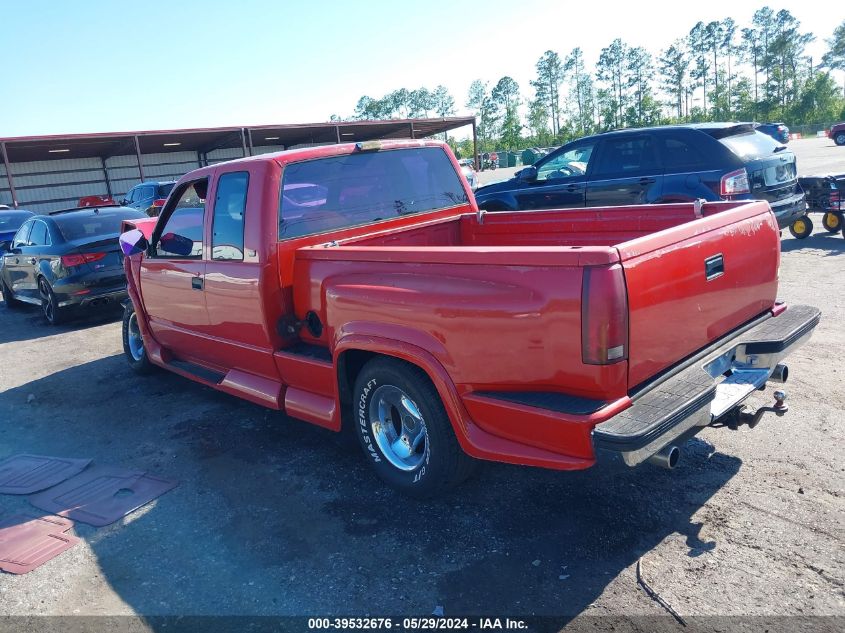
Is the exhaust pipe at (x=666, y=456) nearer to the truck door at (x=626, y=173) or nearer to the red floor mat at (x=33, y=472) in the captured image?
the red floor mat at (x=33, y=472)

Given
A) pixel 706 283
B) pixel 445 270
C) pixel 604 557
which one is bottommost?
pixel 604 557

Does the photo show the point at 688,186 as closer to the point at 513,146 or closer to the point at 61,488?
the point at 61,488

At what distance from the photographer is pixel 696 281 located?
3.14 m

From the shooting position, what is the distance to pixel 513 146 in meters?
73.9

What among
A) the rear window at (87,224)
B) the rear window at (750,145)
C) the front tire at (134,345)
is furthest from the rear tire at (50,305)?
the rear window at (750,145)

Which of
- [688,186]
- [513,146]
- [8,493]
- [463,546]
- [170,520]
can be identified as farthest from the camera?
[513,146]

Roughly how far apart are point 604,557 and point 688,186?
20.1 feet

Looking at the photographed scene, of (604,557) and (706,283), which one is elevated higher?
(706,283)

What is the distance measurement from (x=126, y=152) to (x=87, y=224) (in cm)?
2786

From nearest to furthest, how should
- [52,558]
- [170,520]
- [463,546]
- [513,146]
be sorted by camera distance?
[463,546] → [52,558] → [170,520] → [513,146]

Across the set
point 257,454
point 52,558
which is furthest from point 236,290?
point 52,558

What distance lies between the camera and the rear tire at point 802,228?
10.1 m

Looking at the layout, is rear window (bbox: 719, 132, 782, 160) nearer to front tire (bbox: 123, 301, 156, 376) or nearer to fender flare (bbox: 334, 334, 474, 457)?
fender flare (bbox: 334, 334, 474, 457)

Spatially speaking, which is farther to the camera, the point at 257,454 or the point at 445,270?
→ the point at 257,454
